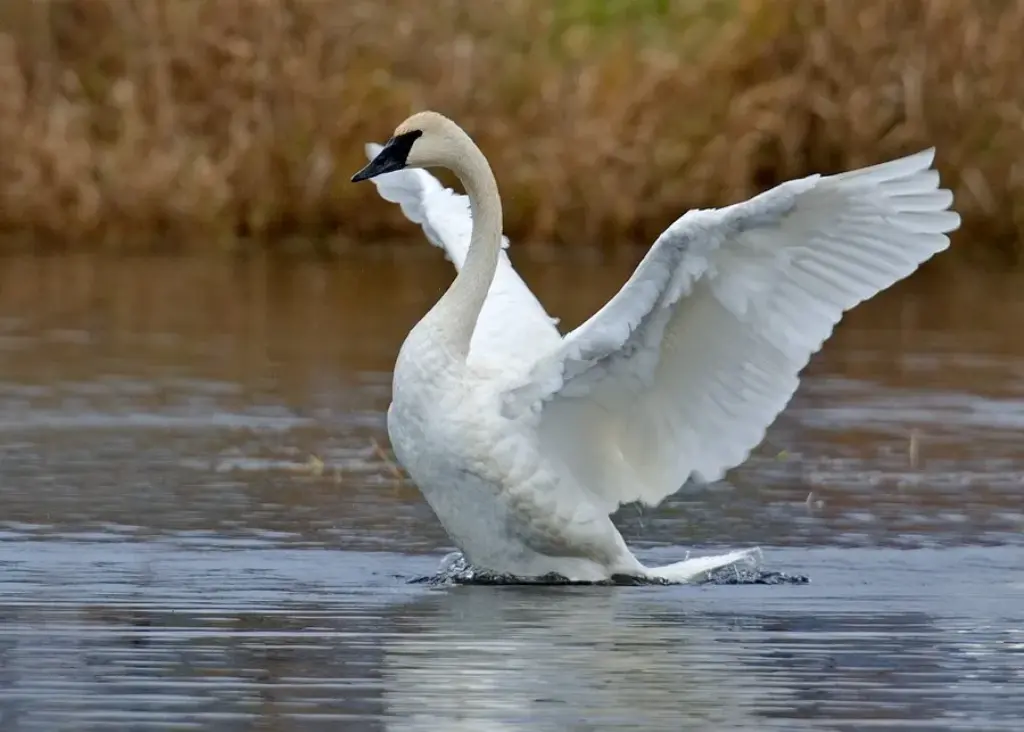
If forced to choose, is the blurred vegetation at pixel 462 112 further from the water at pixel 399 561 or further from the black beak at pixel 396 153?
the black beak at pixel 396 153

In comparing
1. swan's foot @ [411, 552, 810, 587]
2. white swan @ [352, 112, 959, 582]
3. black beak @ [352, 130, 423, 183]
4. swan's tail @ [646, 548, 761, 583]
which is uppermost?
black beak @ [352, 130, 423, 183]

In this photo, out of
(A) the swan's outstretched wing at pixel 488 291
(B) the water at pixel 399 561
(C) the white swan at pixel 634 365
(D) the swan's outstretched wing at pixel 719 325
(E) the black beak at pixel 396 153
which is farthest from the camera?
(A) the swan's outstretched wing at pixel 488 291

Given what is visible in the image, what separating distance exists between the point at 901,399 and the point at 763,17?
25.2ft

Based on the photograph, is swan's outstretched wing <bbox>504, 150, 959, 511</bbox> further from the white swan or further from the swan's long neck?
the swan's long neck

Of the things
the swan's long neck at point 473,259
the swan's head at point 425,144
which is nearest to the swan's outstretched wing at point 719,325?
the swan's long neck at point 473,259

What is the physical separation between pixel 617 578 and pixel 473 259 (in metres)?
1.21

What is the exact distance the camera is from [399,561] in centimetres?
929

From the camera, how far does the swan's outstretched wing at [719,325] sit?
8445mm

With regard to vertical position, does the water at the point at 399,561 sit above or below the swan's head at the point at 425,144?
below

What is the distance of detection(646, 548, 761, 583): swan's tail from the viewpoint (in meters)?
8.92

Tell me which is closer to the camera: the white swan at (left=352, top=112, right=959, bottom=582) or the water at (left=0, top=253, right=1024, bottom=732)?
the water at (left=0, top=253, right=1024, bottom=732)

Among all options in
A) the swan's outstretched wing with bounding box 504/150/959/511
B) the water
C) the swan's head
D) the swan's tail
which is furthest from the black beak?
the swan's tail

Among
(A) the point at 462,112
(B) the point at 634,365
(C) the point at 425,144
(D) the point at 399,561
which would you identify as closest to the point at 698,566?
(B) the point at 634,365

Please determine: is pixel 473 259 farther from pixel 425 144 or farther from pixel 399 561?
pixel 399 561
